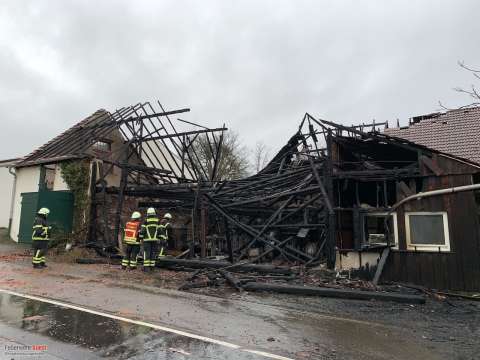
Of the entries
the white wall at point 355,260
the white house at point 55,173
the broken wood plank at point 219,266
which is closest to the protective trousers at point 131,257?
the broken wood plank at point 219,266

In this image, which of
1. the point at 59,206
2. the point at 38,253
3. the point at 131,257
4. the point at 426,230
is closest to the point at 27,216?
the point at 59,206

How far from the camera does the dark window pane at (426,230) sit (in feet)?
31.0

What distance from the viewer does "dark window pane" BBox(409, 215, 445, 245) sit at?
31.0 feet

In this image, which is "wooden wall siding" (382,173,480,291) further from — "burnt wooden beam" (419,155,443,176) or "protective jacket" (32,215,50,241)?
"protective jacket" (32,215,50,241)

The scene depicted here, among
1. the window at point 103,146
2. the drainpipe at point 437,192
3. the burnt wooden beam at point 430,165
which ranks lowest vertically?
the drainpipe at point 437,192

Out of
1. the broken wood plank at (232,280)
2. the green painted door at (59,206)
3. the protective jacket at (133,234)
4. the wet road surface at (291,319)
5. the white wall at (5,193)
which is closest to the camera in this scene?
the wet road surface at (291,319)

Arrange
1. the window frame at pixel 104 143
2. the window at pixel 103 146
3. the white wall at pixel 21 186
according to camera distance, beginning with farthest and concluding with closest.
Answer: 1. the window at pixel 103 146
2. the window frame at pixel 104 143
3. the white wall at pixel 21 186

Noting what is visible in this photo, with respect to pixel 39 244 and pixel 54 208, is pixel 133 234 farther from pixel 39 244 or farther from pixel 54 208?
pixel 54 208

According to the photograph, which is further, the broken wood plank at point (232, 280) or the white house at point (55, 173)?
the white house at point (55, 173)

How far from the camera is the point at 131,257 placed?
1238cm

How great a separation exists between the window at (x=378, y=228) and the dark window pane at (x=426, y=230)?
0.43 m

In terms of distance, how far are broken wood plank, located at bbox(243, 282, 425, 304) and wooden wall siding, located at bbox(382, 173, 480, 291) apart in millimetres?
1339

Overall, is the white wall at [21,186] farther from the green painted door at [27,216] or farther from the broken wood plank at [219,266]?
the broken wood plank at [219,266]

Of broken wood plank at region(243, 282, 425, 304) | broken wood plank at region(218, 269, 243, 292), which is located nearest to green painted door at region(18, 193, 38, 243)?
broken wood plank at region(218, 269, 243, 292)
